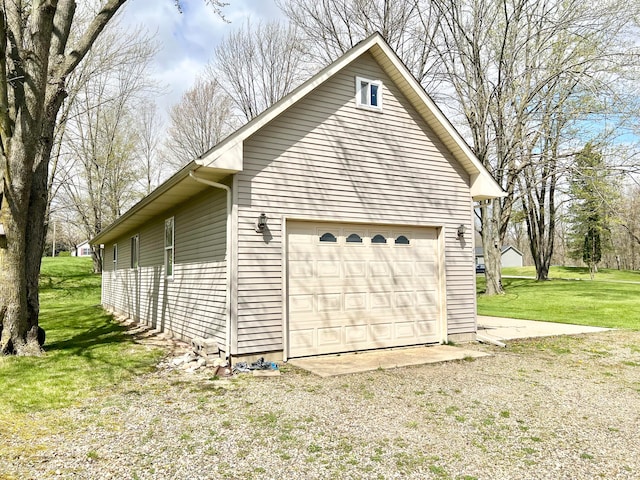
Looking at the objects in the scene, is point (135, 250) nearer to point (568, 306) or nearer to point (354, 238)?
point (354, 238)

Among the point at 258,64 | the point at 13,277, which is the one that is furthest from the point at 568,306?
the point at 258,64

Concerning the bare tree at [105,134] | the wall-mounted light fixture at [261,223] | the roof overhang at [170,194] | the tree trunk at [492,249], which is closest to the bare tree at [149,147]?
the bare tree at [105,134]

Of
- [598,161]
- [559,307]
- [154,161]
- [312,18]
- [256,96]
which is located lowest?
[559,307]

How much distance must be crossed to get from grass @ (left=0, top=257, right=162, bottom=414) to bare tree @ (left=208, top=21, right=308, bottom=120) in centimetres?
1542

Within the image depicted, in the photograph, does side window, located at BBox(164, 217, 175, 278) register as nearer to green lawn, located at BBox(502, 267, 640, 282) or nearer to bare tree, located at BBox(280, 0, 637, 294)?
bare tree, located at BBox(280, 0, 637, 294)

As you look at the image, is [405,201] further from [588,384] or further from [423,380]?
[588,384]

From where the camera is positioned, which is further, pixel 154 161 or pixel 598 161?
pixel 154 161

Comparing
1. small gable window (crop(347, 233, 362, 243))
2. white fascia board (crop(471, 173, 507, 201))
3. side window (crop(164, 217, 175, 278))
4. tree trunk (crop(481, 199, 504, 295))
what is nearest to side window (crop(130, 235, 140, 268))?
side window (crop(164, 217, 175, 278))

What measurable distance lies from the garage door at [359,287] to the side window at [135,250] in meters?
8.38

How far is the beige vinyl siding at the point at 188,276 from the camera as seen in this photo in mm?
7773

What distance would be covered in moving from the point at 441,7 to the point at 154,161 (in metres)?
22.2

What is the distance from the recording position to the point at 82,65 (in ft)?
70.3

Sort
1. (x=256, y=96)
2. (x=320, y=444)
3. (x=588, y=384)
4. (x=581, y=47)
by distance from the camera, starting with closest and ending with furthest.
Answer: (x=320, y=444)
(x=588, y=384)
(x=581, y=47)
(x=256, y=96)

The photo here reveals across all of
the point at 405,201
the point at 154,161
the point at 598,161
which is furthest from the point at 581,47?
the point at 154,161
